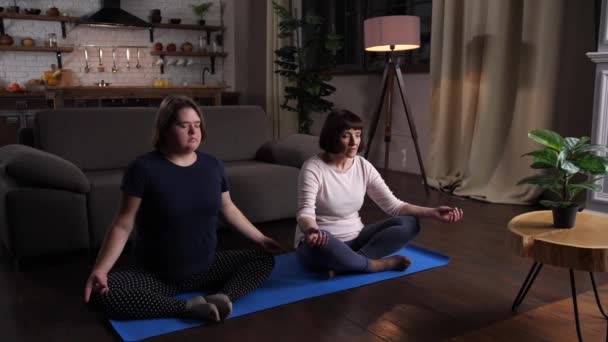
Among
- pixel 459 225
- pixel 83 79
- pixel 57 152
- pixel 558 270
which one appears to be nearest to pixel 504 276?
pixel 558 270

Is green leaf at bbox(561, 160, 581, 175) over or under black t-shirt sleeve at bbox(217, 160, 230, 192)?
over

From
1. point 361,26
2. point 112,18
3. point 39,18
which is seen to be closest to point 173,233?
point 361,26

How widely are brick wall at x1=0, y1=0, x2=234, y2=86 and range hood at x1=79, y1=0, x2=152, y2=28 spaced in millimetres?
322

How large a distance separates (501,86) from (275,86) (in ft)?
10.0

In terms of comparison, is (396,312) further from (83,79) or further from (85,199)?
(83,79)

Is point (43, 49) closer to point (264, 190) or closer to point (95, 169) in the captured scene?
point (95, 169)

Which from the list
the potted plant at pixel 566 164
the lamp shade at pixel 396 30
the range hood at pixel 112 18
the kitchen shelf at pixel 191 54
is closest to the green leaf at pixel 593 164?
the potted plant at pixel 566 164

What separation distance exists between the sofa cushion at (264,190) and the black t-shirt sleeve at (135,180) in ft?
3.53

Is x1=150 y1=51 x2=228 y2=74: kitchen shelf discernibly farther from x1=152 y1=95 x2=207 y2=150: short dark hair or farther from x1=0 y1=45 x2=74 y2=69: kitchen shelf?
x1=152 y1=95 x2=207 y2=150: short dark hair

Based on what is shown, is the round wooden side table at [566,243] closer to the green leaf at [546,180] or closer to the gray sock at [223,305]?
the green leaf at [546,180]

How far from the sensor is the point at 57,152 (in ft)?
9.90

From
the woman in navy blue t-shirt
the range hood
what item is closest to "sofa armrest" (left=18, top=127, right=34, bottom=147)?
the woman in navy blue t-shirt

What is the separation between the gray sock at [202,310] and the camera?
6.01 feet

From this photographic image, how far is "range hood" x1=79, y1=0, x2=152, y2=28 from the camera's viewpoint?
628 centimetres
